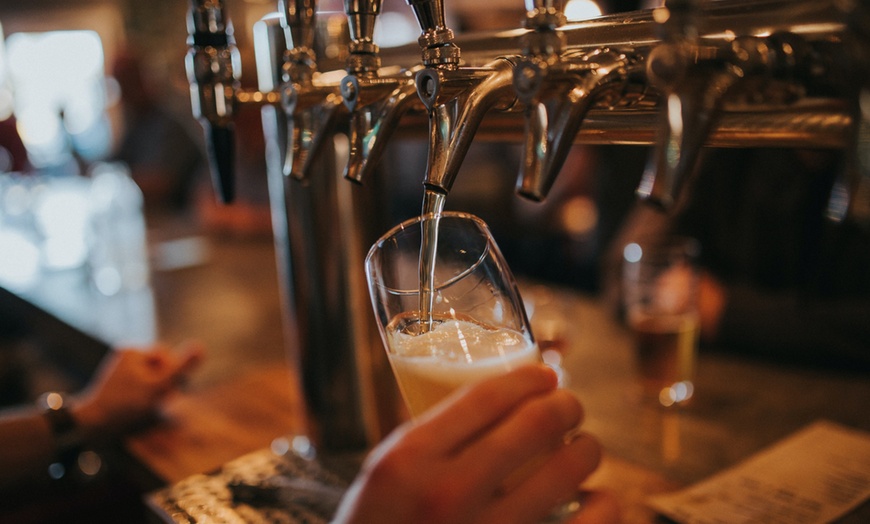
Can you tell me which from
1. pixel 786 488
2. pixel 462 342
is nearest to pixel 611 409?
pixel 786 488

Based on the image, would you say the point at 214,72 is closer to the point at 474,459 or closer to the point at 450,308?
the point at 450,308

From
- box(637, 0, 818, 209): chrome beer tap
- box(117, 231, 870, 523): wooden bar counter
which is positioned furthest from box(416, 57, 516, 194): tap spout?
box(117, 231, 870, 523): wooden bar counter

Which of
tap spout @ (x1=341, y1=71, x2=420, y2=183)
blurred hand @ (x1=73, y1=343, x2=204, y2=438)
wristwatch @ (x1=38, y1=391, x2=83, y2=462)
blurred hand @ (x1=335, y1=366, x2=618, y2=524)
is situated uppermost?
tap spout @ (x1=341, y1=71, x2=420, y2=183)

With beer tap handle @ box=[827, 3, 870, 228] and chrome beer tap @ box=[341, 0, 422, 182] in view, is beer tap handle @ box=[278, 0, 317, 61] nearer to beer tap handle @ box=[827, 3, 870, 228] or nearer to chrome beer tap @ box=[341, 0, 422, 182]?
chrome beer tap @ box=[341, 0, 422, 182]

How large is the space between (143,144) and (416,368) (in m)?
6.08

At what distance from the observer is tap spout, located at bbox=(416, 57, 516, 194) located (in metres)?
0.52

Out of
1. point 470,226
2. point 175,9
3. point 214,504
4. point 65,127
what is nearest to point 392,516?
point 470,226

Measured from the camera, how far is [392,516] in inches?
18.0

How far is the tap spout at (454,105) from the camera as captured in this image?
1.70 ft

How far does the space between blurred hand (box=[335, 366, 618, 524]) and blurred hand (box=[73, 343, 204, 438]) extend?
2.65 ft

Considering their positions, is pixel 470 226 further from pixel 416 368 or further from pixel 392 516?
pixel 392 516

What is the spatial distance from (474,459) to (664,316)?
31.4 inches

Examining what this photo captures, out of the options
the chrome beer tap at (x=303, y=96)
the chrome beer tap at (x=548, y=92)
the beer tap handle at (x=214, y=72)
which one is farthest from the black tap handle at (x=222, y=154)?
the chrome beer tap at (x=548, y=92)

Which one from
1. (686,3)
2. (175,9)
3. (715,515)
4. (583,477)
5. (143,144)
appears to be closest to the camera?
(686,3)
